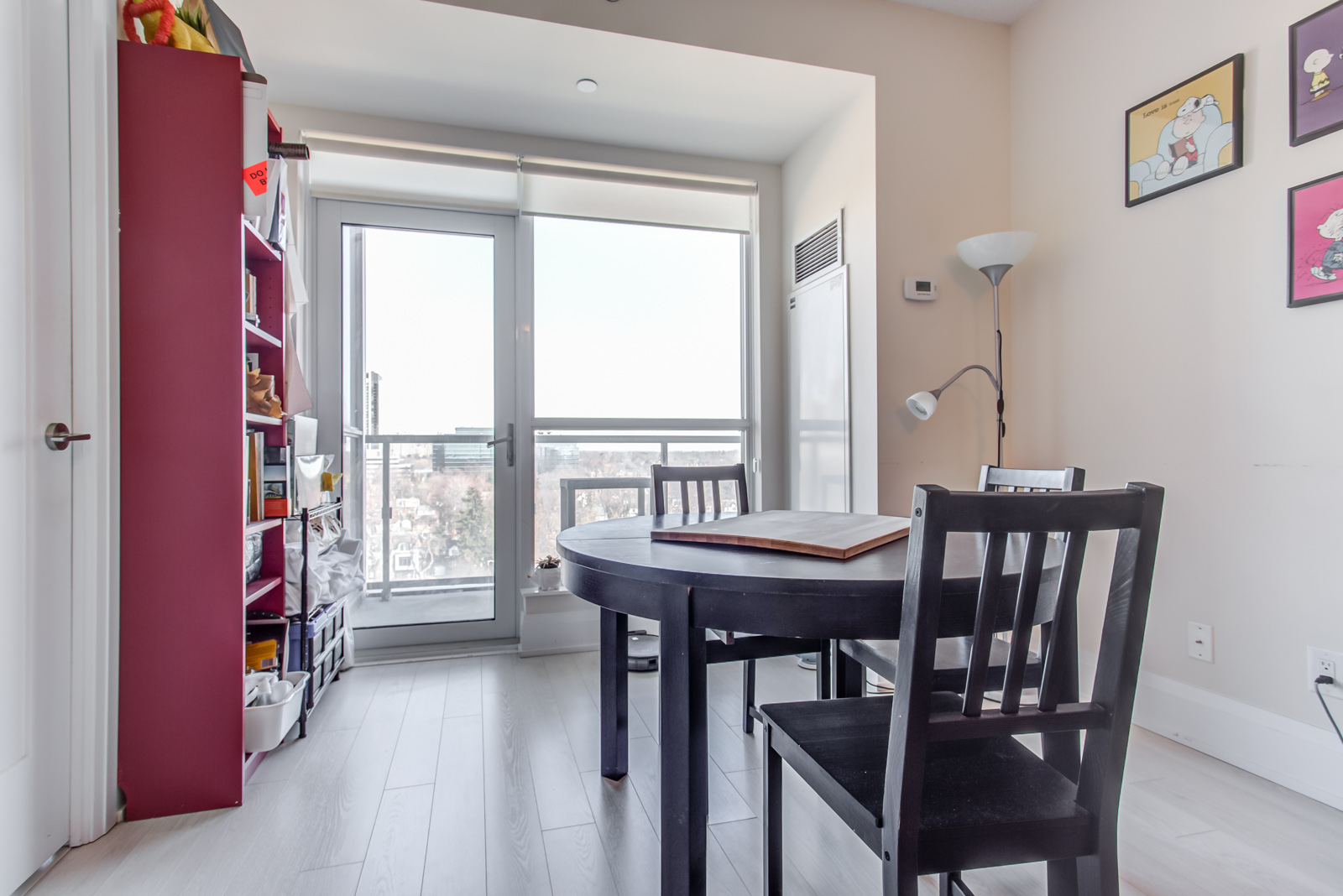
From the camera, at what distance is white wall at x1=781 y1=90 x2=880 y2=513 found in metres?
2.56

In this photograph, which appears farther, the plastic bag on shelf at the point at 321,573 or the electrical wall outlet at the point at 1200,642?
the plastic bag on shelf at the point at 321,573

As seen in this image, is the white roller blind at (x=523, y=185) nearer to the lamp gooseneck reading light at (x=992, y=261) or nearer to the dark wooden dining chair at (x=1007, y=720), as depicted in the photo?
the lamp gooseneck reading light at (x=992, y=261)

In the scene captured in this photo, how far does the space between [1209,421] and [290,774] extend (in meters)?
2.87

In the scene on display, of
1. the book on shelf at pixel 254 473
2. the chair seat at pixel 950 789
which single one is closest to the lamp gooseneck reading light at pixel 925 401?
the chair seat at pixel 950 789

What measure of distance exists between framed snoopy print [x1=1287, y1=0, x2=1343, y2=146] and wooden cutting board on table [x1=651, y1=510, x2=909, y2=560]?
4.95 ft

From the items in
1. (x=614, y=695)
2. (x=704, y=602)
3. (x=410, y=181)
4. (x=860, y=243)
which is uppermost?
(x=410, y=181)

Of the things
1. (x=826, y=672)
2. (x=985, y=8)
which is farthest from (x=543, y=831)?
(x=985, y=8)

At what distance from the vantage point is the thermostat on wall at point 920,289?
2.56 meters

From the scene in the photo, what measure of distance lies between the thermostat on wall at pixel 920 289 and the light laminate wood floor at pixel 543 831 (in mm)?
1673

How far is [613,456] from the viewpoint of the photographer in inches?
128

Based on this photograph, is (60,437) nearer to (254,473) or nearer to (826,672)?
(254,473)

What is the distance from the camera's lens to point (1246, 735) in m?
1.83

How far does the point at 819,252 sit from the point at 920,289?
22.7 inches

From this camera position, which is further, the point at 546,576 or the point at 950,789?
the point at 546,576
